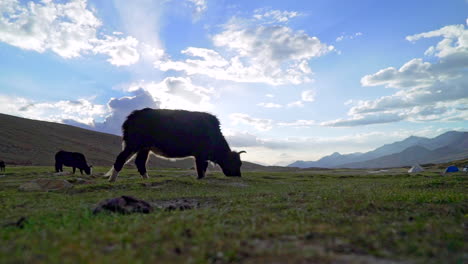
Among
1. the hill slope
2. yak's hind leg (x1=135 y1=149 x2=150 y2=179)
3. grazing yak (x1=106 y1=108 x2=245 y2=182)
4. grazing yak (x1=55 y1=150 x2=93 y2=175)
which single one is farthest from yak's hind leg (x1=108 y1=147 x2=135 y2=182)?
the hill slope

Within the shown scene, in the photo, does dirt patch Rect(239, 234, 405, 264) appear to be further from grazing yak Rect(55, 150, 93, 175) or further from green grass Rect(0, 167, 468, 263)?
grazing yak Rect(55, 150, 93, 175)

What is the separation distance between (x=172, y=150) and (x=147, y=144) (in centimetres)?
136

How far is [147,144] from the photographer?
15844mm

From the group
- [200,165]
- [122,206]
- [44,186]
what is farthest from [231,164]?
[122,206]

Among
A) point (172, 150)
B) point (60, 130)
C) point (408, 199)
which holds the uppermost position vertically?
point (60, 130)

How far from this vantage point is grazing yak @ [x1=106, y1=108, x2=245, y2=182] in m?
15.6

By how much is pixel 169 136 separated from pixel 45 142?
88.9m

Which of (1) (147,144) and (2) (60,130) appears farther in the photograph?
(2) (60,130)

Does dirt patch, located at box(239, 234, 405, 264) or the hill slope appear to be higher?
the hill slope

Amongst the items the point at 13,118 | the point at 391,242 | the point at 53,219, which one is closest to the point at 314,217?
the point at 391,242

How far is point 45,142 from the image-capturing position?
88.7m

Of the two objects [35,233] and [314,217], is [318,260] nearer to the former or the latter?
[314,217]

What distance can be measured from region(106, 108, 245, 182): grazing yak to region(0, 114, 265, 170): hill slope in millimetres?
59543

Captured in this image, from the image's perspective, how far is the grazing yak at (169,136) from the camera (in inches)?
614
